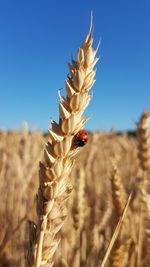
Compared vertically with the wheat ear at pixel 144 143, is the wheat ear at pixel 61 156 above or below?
below

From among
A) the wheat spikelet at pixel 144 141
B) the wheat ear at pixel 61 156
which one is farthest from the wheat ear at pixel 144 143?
the wheat ear at pixel 61 156

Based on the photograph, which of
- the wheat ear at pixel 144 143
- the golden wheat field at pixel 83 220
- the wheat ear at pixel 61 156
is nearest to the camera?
the wheat ear at pixel 61 156

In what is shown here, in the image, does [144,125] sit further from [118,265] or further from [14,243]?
[118,265]

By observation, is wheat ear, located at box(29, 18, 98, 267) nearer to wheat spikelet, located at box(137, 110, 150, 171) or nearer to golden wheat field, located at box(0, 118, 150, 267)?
golden wheat field, located at box(0, 118, 150, 267)

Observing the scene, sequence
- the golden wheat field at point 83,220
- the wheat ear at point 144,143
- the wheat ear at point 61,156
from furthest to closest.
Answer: the wheat ear at point 144,143 < the golden wheat field at point 83,220 < the wheat ear at point 61,156

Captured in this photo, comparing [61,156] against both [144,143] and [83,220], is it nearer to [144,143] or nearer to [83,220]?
[83,220]

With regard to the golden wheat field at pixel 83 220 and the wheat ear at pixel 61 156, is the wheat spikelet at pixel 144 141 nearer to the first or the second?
the golden wheat field at pixel 83 220

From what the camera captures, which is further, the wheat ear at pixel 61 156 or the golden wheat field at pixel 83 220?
the golden wheat field at pixel 83 220

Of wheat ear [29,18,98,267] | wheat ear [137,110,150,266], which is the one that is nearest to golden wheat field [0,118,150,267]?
wheat ear [137,110,150,266]
